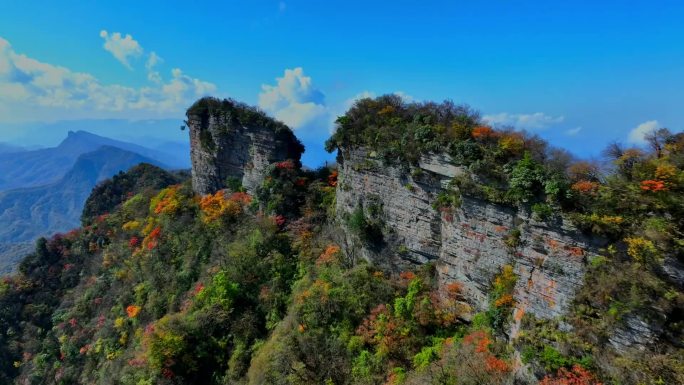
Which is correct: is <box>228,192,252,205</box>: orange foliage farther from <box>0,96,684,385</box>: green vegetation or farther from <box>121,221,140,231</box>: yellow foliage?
<box>121,221,140,231</box>: yellow foliage

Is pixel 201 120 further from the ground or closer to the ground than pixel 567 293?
further from the ground

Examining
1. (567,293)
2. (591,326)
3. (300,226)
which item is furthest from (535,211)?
(300,226)

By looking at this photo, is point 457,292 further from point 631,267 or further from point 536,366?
point 631,267

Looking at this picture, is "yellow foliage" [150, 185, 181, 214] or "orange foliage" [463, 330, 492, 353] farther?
"yellow foliage" [150, 185, 181, 214]

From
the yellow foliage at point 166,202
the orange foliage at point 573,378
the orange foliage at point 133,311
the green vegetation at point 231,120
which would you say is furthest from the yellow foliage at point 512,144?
the yellow foliage at point 166,202

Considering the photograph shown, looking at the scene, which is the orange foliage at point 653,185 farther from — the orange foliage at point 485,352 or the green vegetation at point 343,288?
the orange foliage at point 485,352

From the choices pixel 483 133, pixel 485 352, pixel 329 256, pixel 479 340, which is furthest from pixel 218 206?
pixel 485 352

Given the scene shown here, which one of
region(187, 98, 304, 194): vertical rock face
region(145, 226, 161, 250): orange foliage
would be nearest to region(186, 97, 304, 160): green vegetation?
region(187, 98, 304, 194): vertical rock face
